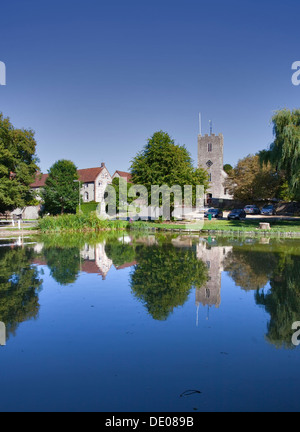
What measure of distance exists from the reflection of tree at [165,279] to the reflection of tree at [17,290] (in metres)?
2.86

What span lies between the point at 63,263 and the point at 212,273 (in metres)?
6.48

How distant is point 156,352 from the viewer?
17.5 ft

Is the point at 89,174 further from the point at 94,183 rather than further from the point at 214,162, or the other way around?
the point at 214,162

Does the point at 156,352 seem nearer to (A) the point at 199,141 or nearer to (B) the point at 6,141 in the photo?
(B) the point at 6,141

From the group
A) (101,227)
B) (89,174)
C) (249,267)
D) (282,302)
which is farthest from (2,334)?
(89,174)

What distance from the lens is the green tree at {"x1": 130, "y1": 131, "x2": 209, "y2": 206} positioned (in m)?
34.3

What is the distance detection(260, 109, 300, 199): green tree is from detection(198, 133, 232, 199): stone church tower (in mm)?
31019

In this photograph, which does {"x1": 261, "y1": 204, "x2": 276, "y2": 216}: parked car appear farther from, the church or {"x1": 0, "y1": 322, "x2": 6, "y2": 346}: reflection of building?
{"x1": 0, "y1": 322, "x2": 6, "y2": 346}: reflection of building

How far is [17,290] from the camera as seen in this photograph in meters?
9.22

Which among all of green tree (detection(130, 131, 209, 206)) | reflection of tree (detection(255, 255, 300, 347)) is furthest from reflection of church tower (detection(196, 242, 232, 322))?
green tree (detection(130, 131, 209, 206))

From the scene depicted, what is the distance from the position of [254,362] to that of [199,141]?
61.3 meters

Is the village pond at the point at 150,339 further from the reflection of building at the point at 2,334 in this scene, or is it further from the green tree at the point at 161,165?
the green tree at the point at 161,165

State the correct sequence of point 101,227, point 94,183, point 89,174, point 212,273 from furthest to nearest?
point 89,174, point 94,183, point 101,227, point 212,273

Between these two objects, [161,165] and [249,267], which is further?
[161,165]
